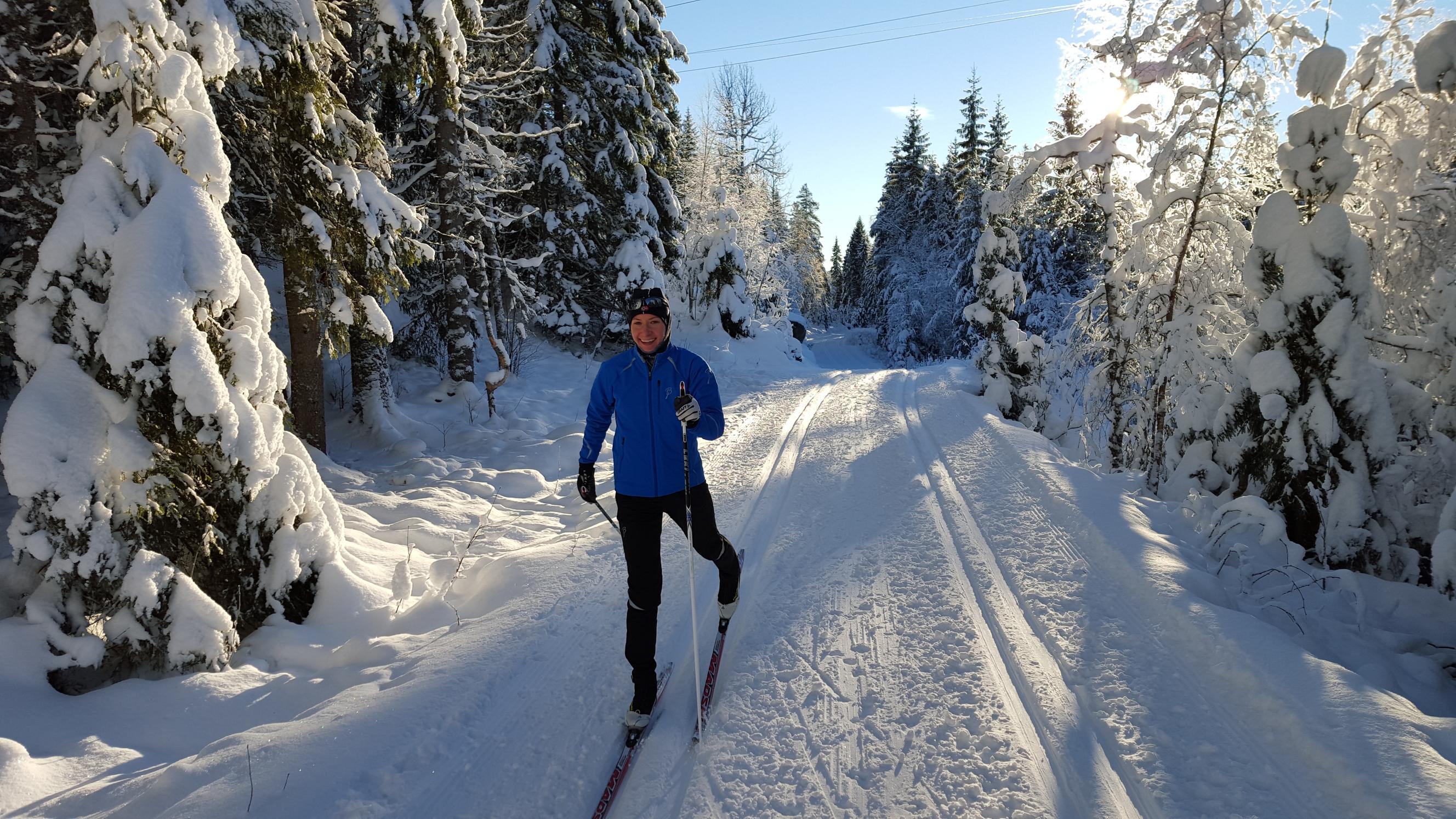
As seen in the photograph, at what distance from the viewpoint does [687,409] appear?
3.54m

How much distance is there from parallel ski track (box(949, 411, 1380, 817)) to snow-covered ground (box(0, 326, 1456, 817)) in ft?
0.07

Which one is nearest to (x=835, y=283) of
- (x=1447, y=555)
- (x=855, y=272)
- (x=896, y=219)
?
(x=855, y=272)

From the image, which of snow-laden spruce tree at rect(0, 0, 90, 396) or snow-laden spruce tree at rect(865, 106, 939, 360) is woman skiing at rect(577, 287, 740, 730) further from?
snow-laden spruce tree at rect(865, 106, 939, 360)

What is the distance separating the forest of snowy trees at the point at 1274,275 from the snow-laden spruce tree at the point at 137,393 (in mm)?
8017

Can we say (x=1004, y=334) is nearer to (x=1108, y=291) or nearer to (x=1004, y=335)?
(x=1004, y=335)

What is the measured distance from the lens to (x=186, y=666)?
12.0ft

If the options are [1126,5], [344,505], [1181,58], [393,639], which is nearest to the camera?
[393,639]

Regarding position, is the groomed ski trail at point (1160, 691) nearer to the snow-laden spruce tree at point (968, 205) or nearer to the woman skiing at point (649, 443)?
the woman skiing at point (649, 443)

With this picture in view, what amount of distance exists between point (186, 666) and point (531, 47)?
13855 millimetres

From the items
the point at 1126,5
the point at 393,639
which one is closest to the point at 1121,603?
the point at 393,639

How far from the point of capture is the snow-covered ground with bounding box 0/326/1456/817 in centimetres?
292

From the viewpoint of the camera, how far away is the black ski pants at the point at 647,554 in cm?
348

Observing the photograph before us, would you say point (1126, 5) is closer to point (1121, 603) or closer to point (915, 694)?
point (1121, 603)

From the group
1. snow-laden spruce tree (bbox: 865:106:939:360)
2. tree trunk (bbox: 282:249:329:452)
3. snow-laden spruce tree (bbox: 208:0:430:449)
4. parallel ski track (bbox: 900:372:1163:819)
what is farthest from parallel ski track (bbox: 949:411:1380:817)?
snow-laden spruce tree (bbox: 865:106:939:360)
